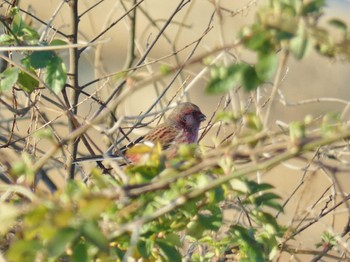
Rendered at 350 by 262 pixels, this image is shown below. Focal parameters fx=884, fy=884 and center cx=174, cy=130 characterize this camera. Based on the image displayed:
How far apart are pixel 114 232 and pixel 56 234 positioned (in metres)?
0.33

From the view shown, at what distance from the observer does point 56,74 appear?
3.56m

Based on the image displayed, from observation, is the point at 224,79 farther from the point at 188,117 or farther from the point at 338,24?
the point at 188,117

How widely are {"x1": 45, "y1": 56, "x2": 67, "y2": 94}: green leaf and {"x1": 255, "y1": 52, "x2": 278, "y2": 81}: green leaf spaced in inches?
55.2

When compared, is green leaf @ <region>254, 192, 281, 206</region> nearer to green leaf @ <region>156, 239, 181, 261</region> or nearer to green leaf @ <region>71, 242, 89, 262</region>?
green leaf @ <region>156, 239, 181, 261</region>

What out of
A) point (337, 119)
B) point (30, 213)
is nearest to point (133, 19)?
point (337, 119)

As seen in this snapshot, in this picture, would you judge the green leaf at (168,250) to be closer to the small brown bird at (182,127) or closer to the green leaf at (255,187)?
the green leaf at (255,187)

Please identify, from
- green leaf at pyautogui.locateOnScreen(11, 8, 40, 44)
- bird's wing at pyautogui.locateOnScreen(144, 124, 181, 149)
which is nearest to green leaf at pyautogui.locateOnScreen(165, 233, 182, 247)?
green leaf at pyautogui.locateOnScreen(11, 8, 40, 44)

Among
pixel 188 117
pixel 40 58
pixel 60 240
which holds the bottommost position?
pixel 188 117

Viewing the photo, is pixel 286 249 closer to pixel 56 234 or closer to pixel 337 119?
pixel 337 119

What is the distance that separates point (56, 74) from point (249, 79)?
4.62 feet

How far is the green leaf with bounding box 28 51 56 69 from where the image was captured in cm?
355

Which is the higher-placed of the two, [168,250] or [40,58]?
[40,58]

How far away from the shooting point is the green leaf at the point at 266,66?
7.50ft

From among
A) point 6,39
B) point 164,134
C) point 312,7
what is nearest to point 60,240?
point 312,7
